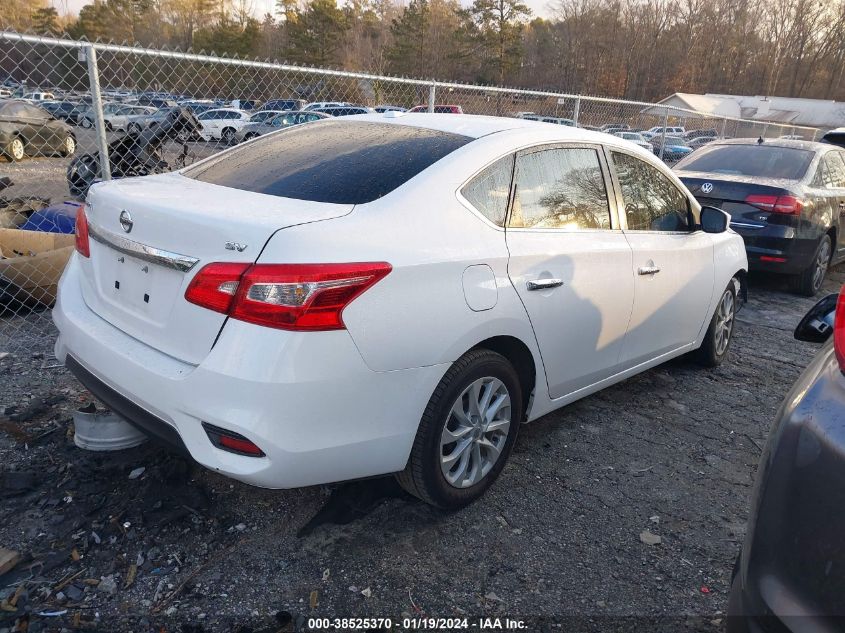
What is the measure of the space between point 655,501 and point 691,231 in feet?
6.02

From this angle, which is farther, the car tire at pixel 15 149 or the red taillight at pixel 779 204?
the car tire at pixel 15 149

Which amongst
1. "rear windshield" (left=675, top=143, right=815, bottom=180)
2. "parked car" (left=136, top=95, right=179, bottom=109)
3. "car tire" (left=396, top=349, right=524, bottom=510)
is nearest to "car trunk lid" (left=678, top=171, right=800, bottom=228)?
"rear windshield" (left=675, top=143, right=815, bottom=180)

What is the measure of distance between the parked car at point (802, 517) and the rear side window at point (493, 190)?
142 cm

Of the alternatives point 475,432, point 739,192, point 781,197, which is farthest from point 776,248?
point 475,432

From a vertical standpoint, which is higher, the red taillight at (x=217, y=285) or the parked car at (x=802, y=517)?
the red taillight at (x=217, y=285)

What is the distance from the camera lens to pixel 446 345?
243 cm

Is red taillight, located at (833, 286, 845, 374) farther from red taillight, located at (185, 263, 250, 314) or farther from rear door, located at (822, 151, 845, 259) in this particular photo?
rear door, located at (822, 151, 845, 259)

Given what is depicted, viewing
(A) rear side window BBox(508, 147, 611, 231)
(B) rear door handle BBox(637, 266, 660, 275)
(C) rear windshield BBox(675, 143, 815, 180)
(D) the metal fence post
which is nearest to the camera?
(A) rear side window BBox(508, 147, 611, 231)

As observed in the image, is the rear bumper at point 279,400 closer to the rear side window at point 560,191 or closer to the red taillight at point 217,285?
the red taillight at point 217,285

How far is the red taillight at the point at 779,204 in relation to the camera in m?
6.53

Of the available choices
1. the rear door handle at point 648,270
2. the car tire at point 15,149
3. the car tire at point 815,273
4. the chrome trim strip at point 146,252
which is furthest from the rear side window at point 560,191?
the car tire at point 15,149

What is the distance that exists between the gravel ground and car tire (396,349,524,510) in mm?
170

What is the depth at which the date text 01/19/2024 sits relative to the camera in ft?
7.27

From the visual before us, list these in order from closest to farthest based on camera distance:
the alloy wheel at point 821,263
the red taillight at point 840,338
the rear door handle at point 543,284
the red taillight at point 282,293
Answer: the red taillight at point 840,338 → the red taillight at point 282,293 → the rear door handle at point 543,284 → the alloy wheel at point 821,263
